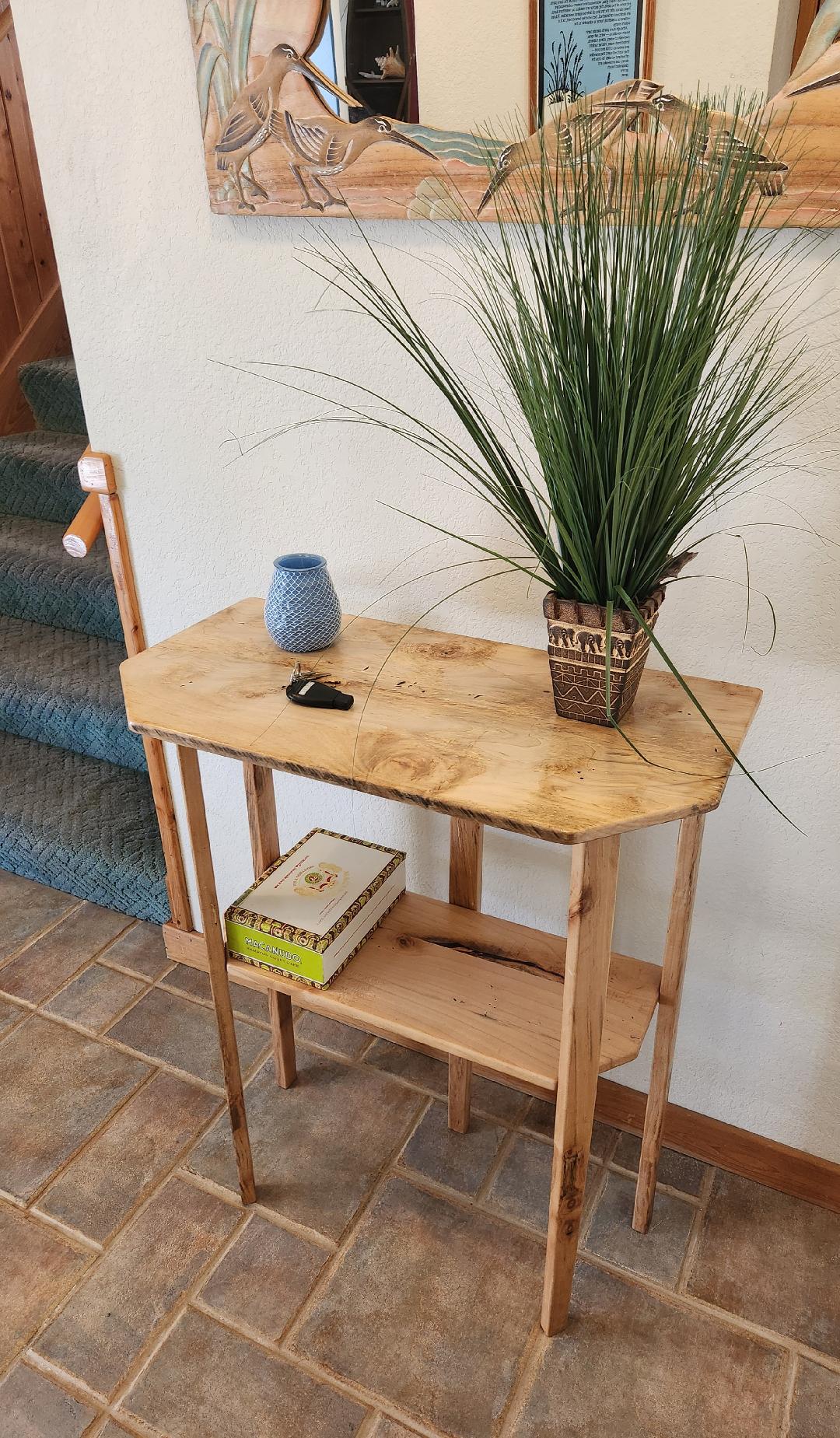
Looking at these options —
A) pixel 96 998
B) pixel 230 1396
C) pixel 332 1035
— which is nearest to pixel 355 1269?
pixel 230 1396

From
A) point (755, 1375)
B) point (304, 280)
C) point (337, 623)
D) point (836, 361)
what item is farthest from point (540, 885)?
point (304, 280)

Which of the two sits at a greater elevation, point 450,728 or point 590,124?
point 590,124

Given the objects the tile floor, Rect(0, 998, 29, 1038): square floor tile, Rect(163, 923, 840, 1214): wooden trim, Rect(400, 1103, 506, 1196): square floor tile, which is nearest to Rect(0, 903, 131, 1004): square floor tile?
Rect(0, 998, 29, 1038): square floor tile

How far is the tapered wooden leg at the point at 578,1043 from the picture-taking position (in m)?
1.08

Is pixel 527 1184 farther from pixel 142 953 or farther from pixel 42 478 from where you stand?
pixel 42 478

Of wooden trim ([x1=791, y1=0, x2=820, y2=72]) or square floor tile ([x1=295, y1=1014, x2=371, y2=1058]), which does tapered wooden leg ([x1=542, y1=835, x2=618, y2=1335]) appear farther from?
wooden trim ([x1=791, y1=0, x2=820, y2=72])

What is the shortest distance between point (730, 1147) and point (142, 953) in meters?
1.27

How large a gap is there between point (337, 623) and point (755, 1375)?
1.19 metres

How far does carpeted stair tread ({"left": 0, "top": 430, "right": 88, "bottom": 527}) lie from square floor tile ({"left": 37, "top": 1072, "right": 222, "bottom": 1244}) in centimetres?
179

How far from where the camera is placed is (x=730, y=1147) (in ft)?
5.40

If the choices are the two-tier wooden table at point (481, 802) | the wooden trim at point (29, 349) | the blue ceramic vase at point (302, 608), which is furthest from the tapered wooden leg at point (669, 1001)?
the wooden trim at point (29, 349)

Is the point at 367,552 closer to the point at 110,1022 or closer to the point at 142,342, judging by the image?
the point at 142,342

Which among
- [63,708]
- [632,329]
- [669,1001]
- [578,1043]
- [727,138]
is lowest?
[63,708]

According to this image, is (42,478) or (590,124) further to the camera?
(42,478)
